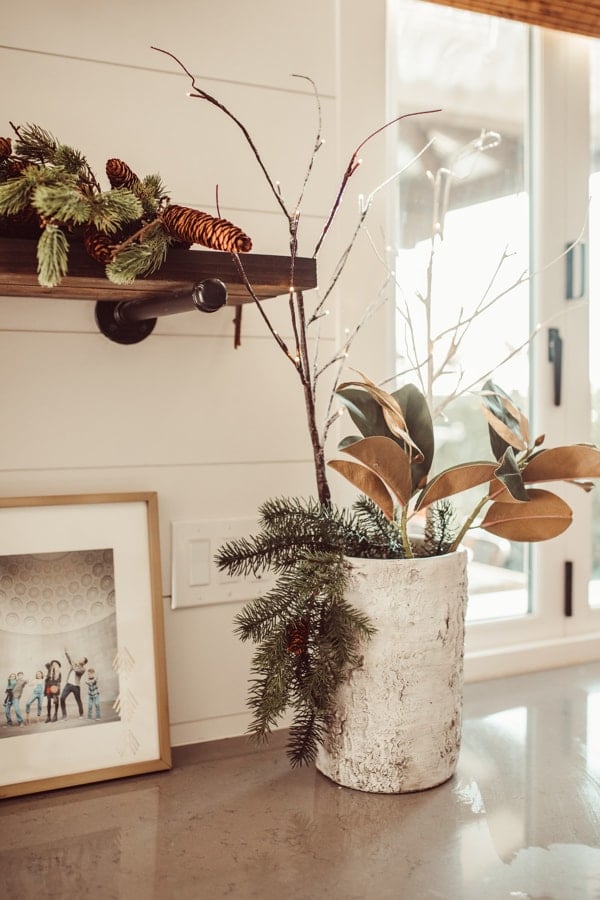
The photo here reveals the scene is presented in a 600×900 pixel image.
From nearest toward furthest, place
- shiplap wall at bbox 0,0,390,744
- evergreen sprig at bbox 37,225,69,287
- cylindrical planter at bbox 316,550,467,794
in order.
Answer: evergreen sprig at bbox 37,225,69,287 → cylindrical planter at bbox 316,550,467,794 → shiplap wall at bbox 0,0,390,744

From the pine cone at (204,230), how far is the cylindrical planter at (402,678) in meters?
0.38

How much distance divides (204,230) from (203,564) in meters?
0.50

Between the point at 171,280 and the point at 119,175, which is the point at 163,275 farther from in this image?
the point at 119,175

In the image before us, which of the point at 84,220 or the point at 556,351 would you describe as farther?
the point at 556,351

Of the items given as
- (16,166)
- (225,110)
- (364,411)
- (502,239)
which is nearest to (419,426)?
(364,411)

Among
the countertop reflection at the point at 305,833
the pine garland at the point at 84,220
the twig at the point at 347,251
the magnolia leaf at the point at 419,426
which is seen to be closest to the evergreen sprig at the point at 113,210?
the pine garland at the point at 84,220

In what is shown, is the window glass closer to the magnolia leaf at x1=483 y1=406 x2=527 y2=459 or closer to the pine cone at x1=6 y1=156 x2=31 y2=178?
the magnolia leaf at x1=483 y1=406 x2=527 y2=459

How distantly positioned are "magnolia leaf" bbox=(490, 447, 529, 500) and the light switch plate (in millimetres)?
407

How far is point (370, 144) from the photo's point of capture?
1284 millimetres

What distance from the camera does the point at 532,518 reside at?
102 cm

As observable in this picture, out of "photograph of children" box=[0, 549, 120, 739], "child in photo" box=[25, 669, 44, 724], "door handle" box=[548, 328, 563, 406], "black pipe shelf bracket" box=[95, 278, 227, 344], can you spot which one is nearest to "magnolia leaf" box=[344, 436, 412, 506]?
"black pipe shelf bracket" box=[95, 278, 227, 344]

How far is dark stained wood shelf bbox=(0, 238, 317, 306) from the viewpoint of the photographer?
803 mm

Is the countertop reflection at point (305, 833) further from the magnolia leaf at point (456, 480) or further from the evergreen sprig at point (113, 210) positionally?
the evergreen sprig at point (113, 210)

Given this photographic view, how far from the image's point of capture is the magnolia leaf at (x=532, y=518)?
1.00 m
